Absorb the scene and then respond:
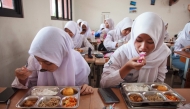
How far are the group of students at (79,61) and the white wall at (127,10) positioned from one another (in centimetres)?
615

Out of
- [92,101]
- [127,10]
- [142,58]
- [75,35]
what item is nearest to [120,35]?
[75,35]

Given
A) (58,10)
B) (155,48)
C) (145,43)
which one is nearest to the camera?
(145,43)

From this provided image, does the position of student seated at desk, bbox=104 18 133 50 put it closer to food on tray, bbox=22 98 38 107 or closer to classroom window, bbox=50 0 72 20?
classroom window, bbox=50 0 72 20

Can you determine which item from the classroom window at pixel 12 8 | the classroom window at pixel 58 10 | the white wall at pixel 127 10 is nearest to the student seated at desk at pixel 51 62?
the classroom window at pixel 12 8

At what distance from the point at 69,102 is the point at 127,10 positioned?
6.92 metres

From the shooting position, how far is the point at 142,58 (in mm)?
891

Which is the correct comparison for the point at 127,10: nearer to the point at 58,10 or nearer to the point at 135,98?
the point at 58,10

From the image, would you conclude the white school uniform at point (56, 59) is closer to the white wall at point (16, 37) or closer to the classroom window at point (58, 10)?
the white wall at point (16, 37)

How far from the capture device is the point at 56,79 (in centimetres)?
102

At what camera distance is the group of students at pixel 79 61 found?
864mm

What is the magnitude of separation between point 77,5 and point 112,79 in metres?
6.61

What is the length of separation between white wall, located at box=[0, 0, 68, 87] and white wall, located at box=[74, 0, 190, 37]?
516 centimetres

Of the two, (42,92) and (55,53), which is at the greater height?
(55,53)

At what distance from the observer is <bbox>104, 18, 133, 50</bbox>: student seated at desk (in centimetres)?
269
